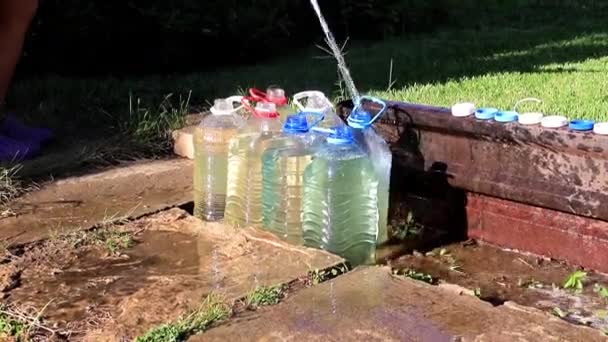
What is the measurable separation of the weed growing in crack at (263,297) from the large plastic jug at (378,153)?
0.82 metres

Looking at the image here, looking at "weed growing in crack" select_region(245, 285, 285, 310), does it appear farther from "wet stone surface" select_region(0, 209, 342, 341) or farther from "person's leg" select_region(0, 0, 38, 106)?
"person's leg" select_region(0, 0, 38, 106)

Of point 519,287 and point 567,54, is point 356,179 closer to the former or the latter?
point 519,287

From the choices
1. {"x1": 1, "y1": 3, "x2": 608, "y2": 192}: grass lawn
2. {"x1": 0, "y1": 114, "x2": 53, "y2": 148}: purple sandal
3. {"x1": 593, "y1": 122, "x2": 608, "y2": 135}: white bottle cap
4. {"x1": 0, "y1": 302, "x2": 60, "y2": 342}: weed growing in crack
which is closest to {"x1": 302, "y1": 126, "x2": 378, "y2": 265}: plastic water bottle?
{"x1": 593, "y1": 122, "x2": 608, "y2": 135}: white bottle cap

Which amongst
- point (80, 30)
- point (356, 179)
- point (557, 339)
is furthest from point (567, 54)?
point (557, 339)

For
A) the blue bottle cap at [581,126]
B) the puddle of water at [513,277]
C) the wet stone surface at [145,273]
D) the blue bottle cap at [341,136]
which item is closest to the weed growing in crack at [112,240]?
the wet stone surface at [145,273]

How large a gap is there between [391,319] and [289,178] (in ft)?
3.54

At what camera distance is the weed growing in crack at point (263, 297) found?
3.40 m

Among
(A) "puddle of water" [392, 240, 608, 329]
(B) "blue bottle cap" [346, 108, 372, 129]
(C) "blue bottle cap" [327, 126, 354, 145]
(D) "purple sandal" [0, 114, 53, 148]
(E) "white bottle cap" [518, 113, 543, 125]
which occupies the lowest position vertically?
(A) "puddle of water" [392, 240, 608, 329]

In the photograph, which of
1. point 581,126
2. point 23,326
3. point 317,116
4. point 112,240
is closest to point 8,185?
point 112,240

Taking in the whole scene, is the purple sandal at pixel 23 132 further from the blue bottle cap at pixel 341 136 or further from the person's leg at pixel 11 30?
the person's leg at pixel 11 30

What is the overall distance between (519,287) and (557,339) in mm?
837

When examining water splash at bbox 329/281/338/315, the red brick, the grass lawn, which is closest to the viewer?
water splash at bbox 329/281/338/315

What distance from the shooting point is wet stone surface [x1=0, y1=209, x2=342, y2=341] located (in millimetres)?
3398

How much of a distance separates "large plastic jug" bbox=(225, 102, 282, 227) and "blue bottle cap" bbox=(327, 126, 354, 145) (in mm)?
374
